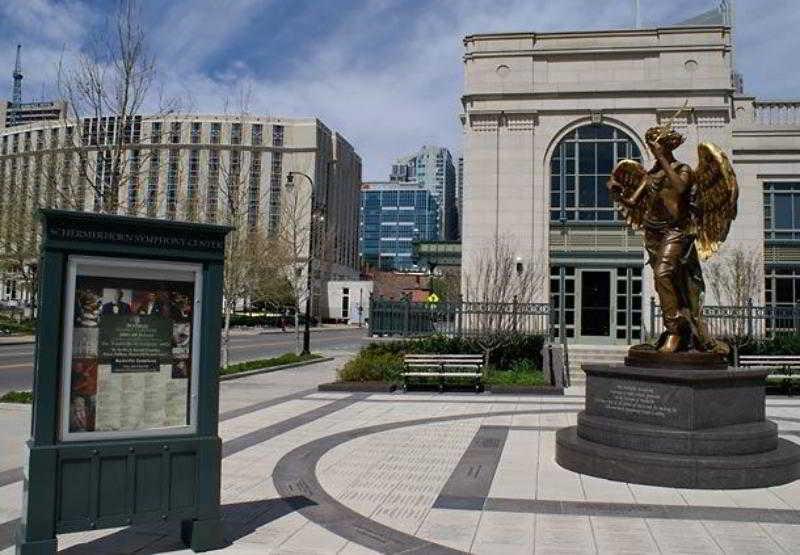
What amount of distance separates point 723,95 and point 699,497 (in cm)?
2518

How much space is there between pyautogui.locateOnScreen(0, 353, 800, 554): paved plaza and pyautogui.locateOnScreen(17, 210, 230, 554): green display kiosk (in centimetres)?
63

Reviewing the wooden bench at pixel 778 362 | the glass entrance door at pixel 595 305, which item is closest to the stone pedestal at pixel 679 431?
the wooden bench at pixel 778 362

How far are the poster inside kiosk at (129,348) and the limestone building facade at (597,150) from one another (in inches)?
917

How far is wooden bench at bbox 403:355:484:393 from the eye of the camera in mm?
17641

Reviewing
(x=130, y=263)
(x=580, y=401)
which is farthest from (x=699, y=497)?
(x=580, y=401)

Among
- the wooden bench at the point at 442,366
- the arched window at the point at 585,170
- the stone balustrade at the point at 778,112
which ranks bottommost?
the wooden bench at the point at 442,366

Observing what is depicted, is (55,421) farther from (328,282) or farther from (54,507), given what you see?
(328,282)

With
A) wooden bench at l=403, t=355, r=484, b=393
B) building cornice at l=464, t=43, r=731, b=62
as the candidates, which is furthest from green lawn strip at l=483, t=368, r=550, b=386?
building cornice at l=464, t=43, r=731, b=62

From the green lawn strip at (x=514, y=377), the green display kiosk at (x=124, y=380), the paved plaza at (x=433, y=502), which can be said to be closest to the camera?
the green display kiosk at (x=124, y=380)

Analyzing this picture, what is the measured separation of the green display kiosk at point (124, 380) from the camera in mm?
4832

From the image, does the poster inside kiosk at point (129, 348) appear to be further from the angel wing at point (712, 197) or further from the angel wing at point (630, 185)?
the angel wing at point (712, 197)

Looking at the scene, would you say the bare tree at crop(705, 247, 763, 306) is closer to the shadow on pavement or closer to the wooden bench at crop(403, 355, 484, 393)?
the wooden bench at crop(403, 355, 484, 393)

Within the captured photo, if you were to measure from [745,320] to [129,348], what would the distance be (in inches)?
980

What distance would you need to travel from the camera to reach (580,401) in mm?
16094
